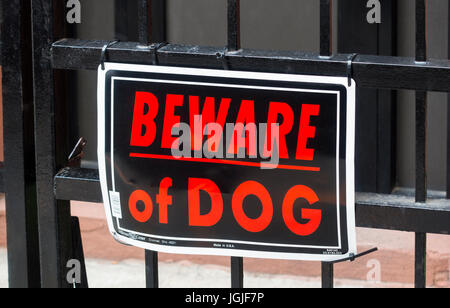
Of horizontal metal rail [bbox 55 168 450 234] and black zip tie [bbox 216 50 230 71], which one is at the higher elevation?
black zip tie [bbox 216 50 230 71]

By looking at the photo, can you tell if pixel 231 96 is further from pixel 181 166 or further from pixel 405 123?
pixel 405 123

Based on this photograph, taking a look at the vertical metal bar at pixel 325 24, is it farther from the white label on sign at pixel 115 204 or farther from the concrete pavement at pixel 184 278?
the concrete pavement at pixel 184 278

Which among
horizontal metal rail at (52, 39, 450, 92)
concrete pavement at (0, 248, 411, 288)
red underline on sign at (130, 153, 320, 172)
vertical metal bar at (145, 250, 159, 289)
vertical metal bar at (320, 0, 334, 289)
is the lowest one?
concrete pavement at (0, 248, 411, 288)

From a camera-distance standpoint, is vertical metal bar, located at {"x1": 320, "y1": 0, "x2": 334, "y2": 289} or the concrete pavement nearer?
vertical metal bar, located at {"x1": 320, "y1": 0, "x2": 334, "y2": 289}

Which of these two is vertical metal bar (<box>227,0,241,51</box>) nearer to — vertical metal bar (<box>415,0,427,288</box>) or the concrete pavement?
vertical metal bar (<box>415,0,427,288</box>)

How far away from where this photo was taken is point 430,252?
551 cm

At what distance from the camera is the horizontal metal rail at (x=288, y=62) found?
206cm

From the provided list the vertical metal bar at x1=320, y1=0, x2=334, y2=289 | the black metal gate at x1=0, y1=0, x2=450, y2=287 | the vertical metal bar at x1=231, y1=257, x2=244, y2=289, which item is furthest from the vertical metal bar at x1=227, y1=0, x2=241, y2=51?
the vertical metal bar at x1=231, y1=257, x2=244, y2=289

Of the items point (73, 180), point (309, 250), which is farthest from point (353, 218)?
point (73, 180)

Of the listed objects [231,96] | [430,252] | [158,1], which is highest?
[158,1]

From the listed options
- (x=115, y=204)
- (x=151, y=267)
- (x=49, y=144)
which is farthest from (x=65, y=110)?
(x=151, y=267)

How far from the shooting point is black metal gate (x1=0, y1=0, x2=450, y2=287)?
6.91 feet

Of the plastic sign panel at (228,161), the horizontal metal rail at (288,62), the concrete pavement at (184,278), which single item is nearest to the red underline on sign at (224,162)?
the plastic sign panel at (228,161)
